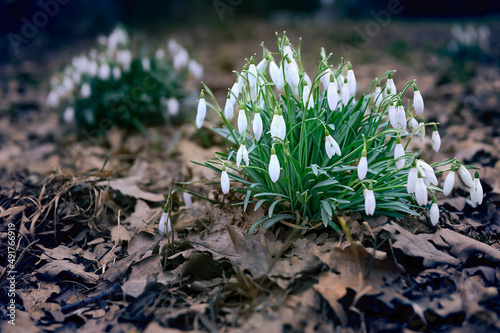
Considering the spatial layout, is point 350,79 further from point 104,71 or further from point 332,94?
point 104,71

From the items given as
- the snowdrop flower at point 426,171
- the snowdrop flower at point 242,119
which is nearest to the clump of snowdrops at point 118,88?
the snowdrop flower at point 242,119

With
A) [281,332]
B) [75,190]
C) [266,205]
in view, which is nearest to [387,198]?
[266,205]

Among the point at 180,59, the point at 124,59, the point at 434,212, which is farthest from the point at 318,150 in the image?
the point at 124,59

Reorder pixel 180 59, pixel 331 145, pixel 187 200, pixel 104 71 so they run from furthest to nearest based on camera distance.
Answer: pixel 180 59 < pixel 104 71 < pixel 187 200 < pixel 331 145

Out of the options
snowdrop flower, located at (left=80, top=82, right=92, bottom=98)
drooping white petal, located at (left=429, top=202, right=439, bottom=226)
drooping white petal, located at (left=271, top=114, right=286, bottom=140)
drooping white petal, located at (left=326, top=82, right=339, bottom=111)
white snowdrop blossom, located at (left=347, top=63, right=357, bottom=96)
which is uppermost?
snowdrop flower, located at (left=80, top=82, right=92, bottom=98)

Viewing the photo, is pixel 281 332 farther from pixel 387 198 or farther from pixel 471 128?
pixel 471 128

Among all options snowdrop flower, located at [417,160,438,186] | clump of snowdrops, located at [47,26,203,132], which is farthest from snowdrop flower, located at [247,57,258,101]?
clump of snowdrops, located at [47,26,203,132]

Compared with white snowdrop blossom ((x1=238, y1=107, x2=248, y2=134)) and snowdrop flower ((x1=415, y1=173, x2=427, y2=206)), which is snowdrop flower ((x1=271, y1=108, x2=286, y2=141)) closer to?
white snowdrop blossom ((x1=238, y1=107, x2=248, y2=134))
